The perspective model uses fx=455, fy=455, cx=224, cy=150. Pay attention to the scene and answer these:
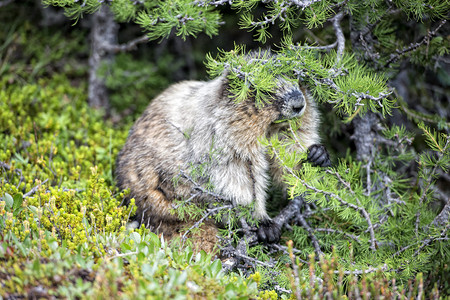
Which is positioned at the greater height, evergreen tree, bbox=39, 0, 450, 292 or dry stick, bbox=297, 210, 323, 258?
evergreen tree, bbox=39, 0, 450, 292

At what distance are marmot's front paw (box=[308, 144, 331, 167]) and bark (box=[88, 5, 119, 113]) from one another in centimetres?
328

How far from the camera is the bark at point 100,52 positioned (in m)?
5.93

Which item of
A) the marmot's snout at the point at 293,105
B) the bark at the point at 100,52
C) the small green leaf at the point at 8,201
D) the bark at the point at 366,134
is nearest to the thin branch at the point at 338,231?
the bark at the point at 366,134

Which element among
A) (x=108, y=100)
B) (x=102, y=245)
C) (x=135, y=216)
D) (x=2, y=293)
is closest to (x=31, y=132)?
(x=108, y=100)

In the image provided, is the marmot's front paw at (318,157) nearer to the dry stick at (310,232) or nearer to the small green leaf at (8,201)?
the dry stick at (310,232)

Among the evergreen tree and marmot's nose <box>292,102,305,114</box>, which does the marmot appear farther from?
the evergreen tree

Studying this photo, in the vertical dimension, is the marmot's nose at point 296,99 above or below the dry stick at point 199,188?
above

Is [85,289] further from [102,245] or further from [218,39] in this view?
[218,39]

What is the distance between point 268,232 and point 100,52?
346cm

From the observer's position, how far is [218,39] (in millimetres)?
7453

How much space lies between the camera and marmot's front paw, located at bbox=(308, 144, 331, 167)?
4.07 meters

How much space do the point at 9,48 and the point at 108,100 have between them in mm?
1484

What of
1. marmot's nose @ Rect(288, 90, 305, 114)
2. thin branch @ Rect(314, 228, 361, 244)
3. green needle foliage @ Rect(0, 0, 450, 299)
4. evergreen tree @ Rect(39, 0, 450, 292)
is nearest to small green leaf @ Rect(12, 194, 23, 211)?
green needle foliage @ Rect(0, 0, 450, 299)

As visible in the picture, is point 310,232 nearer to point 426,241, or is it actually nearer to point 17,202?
point 426,241
